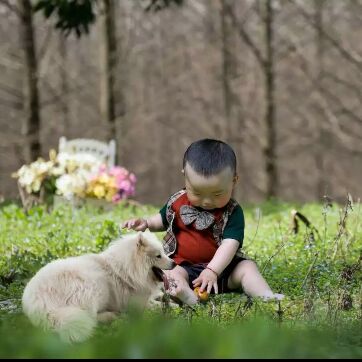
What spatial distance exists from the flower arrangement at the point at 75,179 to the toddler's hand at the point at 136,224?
593cm

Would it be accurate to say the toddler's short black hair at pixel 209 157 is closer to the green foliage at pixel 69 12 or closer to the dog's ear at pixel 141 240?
the dog's ear at pixel 141 240


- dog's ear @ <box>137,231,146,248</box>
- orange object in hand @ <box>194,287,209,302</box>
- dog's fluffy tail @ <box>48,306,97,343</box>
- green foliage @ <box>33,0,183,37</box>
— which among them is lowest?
orange object in hand @ <box>194,287,209,302</box>

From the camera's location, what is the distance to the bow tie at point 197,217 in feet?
18.2

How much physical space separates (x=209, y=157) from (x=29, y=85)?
394 inches

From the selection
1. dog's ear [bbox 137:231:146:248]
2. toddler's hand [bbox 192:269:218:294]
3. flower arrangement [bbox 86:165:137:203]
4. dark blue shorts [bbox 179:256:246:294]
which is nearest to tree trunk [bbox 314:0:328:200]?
flower arrangement [bbox 86:165:137:203]

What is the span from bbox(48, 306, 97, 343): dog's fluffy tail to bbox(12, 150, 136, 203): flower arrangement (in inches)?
289

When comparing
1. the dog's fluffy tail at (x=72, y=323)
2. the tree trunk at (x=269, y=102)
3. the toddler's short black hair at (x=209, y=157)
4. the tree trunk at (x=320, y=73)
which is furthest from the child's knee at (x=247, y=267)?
the tree trunk at (x=320, y=73)

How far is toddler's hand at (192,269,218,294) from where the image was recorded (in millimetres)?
5109

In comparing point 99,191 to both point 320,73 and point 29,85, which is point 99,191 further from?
point 320,73

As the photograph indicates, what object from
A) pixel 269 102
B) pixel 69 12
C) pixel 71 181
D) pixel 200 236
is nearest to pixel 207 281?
pixel 200 236

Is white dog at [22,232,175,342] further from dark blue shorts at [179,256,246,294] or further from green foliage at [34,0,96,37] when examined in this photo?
green foliage at [34,0,96,37]

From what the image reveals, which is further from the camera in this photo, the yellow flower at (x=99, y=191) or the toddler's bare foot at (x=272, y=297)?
the yellow flower at (x=99, y=191)

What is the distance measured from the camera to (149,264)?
471cm

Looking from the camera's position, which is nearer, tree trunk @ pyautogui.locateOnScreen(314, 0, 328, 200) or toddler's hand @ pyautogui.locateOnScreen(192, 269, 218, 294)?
toddler's hand @ pyautogui.locateOnScreen(192, 269, 218, 294)
